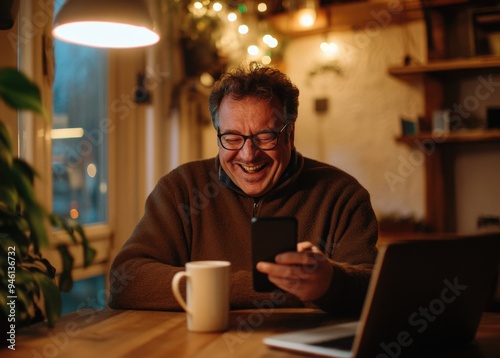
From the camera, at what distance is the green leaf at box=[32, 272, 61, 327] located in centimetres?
100

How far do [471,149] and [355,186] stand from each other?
1808mm

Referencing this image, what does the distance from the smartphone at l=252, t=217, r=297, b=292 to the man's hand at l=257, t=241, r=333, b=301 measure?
0.04 feet

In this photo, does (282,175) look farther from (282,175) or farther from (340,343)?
(340,343)

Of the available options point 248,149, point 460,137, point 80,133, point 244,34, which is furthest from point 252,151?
point 244,34

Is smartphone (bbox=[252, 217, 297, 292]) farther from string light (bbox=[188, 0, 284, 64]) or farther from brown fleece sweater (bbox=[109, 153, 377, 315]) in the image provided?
string light (bbox=[188, 0, 284, 64])

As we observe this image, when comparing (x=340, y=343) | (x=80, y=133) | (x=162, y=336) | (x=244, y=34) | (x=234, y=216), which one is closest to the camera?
(x=340, y=343)

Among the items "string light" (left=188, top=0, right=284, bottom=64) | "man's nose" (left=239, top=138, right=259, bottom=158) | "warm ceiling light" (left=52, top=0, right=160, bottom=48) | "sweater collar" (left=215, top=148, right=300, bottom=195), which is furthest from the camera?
"string light" (left=188, top=0, right=284, bottom=64)

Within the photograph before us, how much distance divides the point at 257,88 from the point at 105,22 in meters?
0.47

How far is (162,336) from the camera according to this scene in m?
1.09

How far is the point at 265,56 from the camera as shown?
11.6 feet

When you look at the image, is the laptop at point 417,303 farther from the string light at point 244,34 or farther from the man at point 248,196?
the string light at point 244,34

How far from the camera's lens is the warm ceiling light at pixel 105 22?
160 centimetres

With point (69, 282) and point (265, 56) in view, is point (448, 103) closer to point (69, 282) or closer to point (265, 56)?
point (265, 56)

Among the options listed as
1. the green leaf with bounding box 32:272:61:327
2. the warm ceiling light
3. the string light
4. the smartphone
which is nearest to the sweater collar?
the warm ceiling light
